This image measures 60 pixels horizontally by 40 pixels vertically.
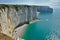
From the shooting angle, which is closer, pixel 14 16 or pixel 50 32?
pixel 50 32

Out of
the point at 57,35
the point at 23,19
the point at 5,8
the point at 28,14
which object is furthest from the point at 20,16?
the point at 57,35

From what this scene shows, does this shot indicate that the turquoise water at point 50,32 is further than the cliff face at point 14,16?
No

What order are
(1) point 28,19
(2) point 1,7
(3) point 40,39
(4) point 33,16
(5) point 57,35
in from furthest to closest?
(4) point 33,16 → (1) point 28,19 → (2) point 1,7 → (3) point 40,39 → (5) point 57,35

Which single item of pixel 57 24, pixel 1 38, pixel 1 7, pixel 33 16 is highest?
pixel 1 38

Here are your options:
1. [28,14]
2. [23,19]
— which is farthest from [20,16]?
[28,14]

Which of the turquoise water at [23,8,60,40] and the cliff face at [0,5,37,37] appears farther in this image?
the cliff face at [0,5,37,37]

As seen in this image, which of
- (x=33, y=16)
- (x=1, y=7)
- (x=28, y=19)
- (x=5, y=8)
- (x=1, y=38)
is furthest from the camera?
(x=33, y=16)

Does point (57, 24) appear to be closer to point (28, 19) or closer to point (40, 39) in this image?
point (40, 39)

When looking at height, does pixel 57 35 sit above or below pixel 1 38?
below

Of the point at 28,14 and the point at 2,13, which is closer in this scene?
the point at 2,13
